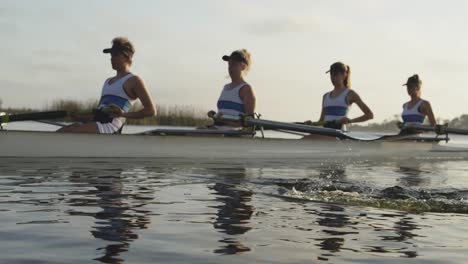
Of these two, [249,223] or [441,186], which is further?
[441,186]

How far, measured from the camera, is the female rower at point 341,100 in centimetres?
1454

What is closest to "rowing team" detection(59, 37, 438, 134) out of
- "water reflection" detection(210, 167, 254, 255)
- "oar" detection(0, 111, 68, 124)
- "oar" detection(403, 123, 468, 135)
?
"oar" detection(403, 123, 468, 135)

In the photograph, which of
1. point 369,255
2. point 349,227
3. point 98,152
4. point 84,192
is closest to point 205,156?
point 98,152

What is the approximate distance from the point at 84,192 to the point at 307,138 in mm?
8036

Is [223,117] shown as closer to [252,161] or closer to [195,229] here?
[252,161]

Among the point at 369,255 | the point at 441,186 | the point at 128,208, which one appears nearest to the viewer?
Answer: the point at 369,255

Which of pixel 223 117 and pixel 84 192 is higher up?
pixel 223 117

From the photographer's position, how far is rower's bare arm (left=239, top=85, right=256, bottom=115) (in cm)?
1292

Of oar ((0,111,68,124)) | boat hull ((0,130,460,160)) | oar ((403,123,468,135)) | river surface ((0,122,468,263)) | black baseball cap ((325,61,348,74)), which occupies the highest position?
black baseball cap ((325,61,348,74))

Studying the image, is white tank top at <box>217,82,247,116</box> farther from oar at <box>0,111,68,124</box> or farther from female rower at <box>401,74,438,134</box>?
female rower at <box>401,74,438,134</box>

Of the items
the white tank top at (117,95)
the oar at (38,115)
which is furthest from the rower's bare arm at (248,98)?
the oar at (38,115)

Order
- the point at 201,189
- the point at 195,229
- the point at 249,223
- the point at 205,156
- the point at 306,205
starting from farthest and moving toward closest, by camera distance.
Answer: the point at 205,156, the point at 201,189, the point at 306,205, the point at 249,223, the point at 195,229

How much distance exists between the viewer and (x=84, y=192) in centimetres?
682

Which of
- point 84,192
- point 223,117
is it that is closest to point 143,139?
point 223,117
